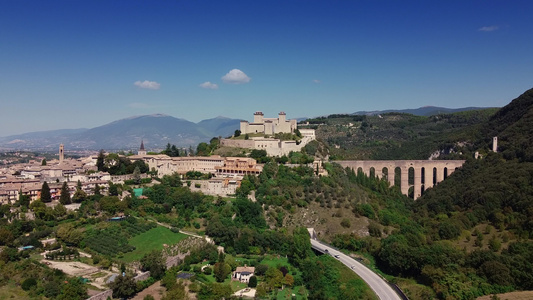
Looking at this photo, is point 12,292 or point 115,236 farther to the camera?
point 115,236

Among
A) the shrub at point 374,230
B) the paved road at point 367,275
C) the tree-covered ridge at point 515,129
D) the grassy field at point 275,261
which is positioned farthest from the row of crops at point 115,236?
the tree-covered ridge at point 515,129

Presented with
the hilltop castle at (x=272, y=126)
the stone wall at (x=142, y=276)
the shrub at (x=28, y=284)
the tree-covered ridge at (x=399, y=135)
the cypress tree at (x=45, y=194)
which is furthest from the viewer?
the tree-covered ridge at (x=399, y=135)

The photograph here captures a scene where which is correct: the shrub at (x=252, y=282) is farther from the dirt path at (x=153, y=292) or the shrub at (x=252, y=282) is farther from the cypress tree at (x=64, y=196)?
the cypress tree at (x=64, y=196)

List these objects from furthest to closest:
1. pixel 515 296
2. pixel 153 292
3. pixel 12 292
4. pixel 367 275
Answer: pixel 367 275
pixel 153 292
pixel 515 296
pixel 12 292

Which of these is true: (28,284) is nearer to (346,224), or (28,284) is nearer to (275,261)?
(275,261)

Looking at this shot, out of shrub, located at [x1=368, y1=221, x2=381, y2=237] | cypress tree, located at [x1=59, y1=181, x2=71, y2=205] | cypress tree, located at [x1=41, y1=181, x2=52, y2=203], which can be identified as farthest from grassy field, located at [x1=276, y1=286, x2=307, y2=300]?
cypress tree, located at [x1=41, y1=181, x2=52, y2=203]

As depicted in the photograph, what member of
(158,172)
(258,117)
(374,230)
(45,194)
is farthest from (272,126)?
(45,194)
